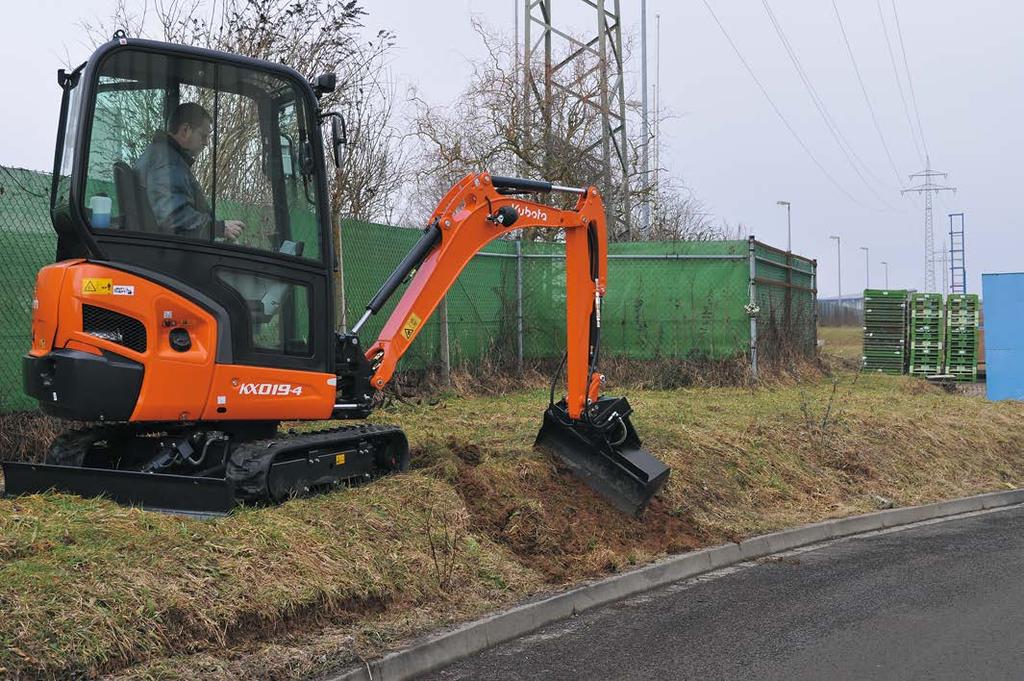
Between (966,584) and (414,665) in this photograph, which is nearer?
(414,665)

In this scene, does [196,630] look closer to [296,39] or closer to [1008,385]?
[296,39]

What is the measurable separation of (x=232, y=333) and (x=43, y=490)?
1.58m

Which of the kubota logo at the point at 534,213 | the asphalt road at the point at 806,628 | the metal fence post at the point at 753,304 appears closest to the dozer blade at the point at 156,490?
the asphalt road at the point at 806,628

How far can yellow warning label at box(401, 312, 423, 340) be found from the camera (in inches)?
337

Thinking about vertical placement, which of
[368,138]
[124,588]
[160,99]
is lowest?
[124,588]

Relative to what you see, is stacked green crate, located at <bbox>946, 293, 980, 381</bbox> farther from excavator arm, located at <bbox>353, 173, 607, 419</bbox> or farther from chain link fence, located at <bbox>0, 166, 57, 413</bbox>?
chain link fence, located at <bbox>0, 166, 57, 413</bbox>

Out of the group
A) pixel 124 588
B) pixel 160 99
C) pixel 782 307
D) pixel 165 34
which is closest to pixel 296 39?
pixel 165 34

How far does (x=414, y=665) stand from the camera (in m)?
5.91

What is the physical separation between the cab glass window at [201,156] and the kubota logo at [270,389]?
93cm

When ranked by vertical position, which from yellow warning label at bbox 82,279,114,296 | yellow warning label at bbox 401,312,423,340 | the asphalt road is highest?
yellow warning label at bbox 82,279,114,296

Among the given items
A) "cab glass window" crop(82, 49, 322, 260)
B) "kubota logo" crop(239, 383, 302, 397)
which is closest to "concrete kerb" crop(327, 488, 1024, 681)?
"kubota logo" crop(239, 383, 302, 397)

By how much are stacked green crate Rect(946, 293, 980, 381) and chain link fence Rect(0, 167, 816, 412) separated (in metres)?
7.48

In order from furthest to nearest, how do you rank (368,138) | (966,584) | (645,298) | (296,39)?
(645,298)
(368,138)
(296,39)
(966,584)

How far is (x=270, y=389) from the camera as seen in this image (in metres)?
7.32
